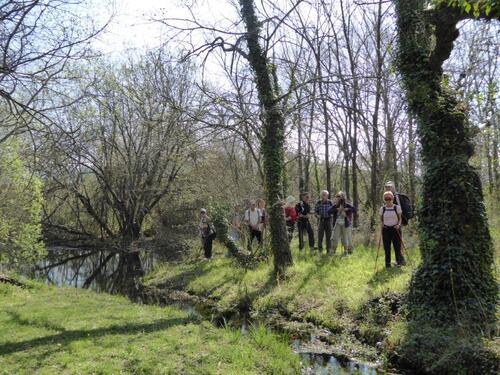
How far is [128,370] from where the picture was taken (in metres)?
6.20

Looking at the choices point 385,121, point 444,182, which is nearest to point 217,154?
point 385,121

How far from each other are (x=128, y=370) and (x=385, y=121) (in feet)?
51.9

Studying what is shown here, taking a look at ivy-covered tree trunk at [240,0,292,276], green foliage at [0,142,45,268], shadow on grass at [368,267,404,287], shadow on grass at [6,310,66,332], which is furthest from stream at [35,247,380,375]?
shadow on grass at [6,310,66,332]

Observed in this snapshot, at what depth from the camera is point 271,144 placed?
12.0m

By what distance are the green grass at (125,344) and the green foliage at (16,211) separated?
5116 mm

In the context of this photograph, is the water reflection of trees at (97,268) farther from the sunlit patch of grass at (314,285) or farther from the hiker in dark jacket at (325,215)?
the hiker in dark jacket at (325,215)

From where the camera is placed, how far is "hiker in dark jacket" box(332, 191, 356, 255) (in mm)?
12008

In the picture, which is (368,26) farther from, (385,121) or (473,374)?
(473,374)

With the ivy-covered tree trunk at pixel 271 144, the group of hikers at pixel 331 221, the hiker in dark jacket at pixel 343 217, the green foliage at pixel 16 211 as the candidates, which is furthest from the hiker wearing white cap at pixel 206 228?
the green foliage at pixel 16 211

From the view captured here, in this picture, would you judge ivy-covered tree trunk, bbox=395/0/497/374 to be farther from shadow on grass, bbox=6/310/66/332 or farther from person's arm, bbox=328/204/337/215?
shadow on grass, bbox=6/310/66/332

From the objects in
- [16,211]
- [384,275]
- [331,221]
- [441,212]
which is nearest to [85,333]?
[384,275]

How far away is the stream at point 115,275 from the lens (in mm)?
7141

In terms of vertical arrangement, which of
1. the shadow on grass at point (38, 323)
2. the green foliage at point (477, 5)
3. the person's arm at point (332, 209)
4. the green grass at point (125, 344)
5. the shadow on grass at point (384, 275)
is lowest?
the green grass at point (125, 344)

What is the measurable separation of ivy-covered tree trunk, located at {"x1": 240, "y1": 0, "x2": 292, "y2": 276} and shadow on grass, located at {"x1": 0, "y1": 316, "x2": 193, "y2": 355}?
3.59m
